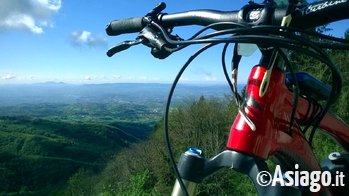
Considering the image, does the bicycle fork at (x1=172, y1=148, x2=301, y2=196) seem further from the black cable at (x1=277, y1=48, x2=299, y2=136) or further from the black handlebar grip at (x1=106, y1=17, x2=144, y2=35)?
the black handlebar grip at (x1=106, y1=17, x2=144, y2=35)

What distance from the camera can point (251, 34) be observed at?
3.67 feet

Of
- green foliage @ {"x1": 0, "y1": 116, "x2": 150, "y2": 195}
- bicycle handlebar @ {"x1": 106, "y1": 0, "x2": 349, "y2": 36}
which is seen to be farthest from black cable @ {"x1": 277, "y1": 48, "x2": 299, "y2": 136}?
green foliage @ {"x1": 0, "y1": 116, "x2": 150, "y2": 195}

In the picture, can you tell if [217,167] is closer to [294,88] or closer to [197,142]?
[294,88]

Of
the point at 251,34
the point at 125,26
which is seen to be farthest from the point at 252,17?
the point at 125,26

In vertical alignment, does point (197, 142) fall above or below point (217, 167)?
below

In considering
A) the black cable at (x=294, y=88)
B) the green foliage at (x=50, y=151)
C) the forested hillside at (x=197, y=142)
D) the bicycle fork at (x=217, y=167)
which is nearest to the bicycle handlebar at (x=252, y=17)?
the black cable at (x=294, y=88)

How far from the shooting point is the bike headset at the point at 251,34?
1091mm

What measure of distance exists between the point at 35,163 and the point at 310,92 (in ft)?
294

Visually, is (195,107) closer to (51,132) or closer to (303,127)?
(303,127)

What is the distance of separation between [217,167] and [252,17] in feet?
1.78

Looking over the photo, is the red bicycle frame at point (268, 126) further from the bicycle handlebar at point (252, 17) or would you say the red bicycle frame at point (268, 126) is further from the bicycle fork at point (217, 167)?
the bicycle handlebar at point (252, 17)

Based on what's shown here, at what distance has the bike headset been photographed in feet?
3.58

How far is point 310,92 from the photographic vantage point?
1715 mm

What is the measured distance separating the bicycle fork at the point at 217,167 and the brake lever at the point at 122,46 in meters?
0.48
